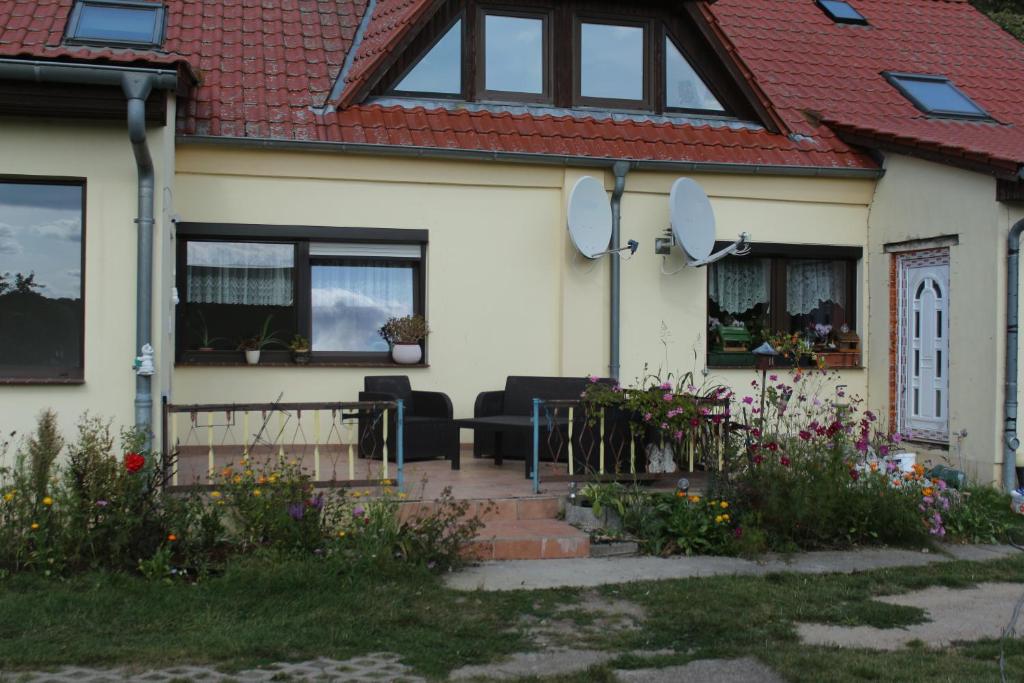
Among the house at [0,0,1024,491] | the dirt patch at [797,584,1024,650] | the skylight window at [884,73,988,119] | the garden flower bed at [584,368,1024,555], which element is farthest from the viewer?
the skylight window at [884,73,988,119]

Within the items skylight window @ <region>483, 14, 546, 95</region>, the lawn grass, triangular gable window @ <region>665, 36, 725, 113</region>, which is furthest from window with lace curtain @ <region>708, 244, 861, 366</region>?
the lawn grass

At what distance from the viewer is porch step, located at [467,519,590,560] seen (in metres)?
7.63

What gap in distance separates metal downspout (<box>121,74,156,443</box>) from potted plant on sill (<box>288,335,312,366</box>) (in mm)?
2605

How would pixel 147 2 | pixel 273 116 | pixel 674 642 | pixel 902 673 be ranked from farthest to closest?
pixel 147 2 → pixel 273 116 → pixel 674 642 → pixel 902 673

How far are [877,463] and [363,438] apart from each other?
4.42m

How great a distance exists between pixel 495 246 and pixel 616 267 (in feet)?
4.13

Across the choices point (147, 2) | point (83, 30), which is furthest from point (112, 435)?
point (147, 2)

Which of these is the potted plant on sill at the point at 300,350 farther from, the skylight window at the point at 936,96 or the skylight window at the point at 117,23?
the skylight window at the point at 936,96

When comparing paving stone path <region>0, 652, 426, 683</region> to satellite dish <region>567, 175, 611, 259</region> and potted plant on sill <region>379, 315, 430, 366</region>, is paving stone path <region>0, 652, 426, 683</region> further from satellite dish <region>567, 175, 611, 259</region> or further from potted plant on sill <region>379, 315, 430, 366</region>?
satellite dish <region>567, 175, 611, 259</region>

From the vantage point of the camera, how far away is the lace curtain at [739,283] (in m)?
12.2

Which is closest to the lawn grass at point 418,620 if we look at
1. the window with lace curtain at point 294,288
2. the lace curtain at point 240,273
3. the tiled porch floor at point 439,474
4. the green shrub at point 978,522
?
the green shrub at point 978,522

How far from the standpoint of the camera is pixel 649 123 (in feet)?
39.4

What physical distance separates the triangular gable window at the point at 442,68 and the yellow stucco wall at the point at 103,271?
3588mm

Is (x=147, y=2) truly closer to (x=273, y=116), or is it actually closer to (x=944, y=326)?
(x=273, y=116)
